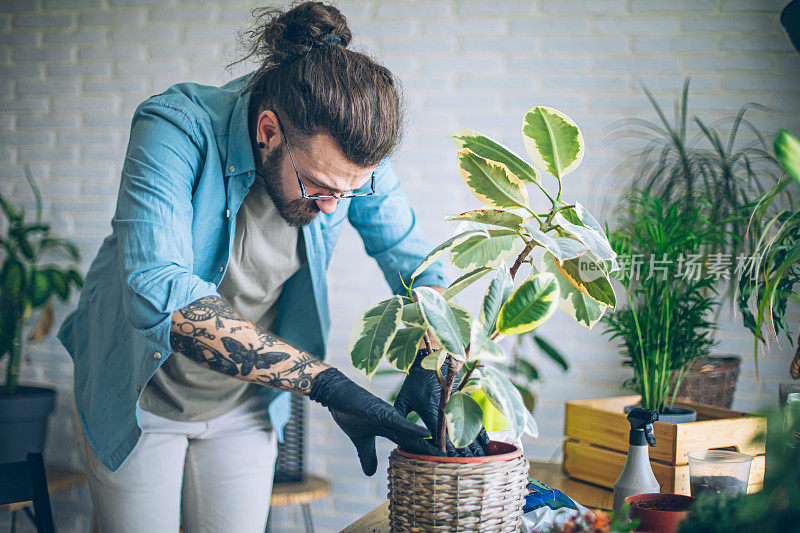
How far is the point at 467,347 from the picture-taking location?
2.79ft

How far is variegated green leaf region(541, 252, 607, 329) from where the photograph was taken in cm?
93

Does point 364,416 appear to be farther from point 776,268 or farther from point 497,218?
point 776,268

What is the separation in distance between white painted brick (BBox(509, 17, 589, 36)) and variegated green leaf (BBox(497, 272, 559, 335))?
1947 mm

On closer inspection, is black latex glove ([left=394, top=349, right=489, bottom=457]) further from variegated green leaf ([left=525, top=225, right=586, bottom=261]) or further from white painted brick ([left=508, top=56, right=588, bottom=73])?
white painted brick ([left=508, top=56, right=588, bottom=73])

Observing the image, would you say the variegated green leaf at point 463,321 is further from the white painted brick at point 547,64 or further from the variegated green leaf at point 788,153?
the white painted brick at point 547,64

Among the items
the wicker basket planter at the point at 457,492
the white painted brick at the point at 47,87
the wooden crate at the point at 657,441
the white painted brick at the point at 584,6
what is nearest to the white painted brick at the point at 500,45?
the white painted brick at the point at 584,6

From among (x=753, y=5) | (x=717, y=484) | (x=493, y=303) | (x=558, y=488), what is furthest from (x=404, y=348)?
(x=753, y=5)

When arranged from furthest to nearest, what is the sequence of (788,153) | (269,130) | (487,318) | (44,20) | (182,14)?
1. (44,20)
2. (182,14)
3. (269,130)
4. (487,318)
5. (788,153)

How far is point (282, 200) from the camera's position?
52.0 inches

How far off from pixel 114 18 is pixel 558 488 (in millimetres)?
2558

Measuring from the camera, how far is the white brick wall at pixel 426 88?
7.85ft

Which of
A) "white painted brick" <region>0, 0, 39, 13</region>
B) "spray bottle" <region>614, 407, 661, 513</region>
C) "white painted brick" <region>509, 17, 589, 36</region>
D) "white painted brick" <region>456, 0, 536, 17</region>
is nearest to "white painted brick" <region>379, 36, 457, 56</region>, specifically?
"white painted brick" <region>456, 0, 536, 17</region>

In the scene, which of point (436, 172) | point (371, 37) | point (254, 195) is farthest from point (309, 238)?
point (371, 37)

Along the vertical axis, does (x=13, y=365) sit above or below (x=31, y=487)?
above
